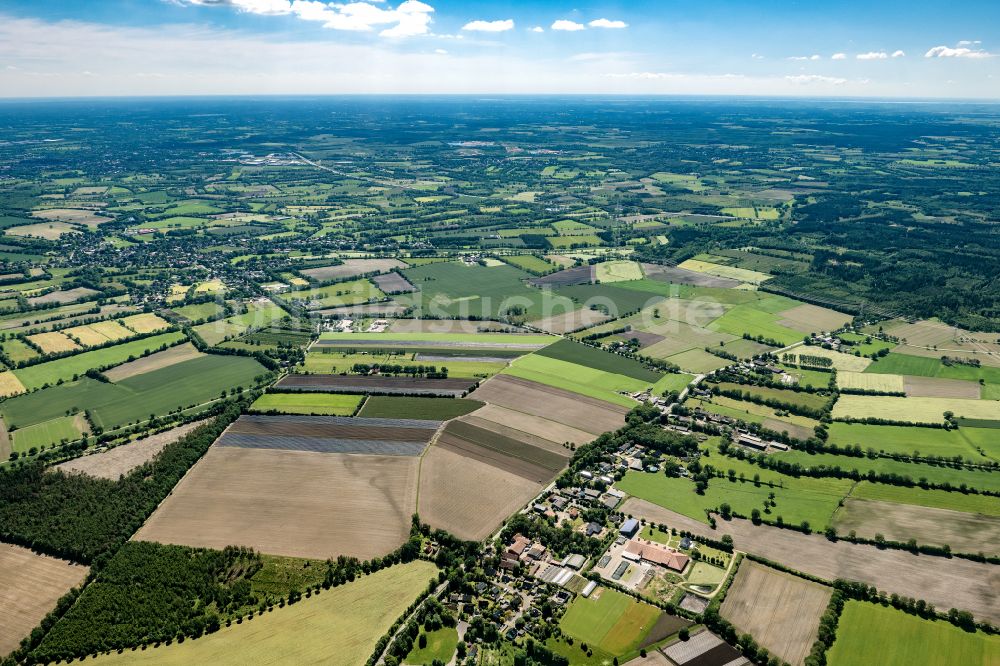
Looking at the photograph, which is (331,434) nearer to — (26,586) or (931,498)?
(26,586)

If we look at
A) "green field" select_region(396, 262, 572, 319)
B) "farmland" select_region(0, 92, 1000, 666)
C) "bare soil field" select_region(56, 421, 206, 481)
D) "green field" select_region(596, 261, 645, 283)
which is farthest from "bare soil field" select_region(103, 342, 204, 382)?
"green field" select_region(596, 261, 645, 283)

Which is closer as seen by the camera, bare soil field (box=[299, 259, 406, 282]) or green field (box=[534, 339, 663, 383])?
green field (box=[534, 339, 663, 383])

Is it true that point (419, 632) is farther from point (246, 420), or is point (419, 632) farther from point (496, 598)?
point (246, 420)

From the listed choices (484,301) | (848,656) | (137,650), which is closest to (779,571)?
(848,656)

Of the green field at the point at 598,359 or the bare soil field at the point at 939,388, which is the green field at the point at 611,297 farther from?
the bare soil field at the point at 939,388

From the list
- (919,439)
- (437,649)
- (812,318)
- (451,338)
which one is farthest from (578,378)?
(812,318)

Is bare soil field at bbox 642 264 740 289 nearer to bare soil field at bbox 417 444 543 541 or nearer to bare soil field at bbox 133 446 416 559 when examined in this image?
bare soil field at bbox 417 444 543 541
